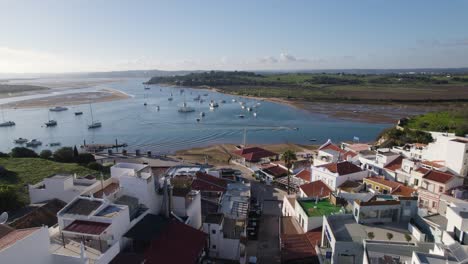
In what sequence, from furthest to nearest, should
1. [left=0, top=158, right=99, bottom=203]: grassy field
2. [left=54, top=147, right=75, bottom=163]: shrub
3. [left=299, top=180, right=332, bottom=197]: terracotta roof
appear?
[left=54, top=147, right=75, bottom=163]: shrub, [left=0, top=158, right=99, bottom=203]: grassy field, [left=299, top=180, right=332, bottom=197]: terracotta roof

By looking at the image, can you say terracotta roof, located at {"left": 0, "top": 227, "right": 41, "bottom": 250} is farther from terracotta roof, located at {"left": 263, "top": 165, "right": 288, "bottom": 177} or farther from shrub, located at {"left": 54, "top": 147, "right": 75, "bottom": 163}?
shrub, located at {"left": 54, "top": 147, "right": 75, "bottom": 163}

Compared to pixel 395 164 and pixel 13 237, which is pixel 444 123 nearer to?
pixel 395 164

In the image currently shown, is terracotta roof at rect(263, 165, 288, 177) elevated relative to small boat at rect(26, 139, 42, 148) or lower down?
elevated

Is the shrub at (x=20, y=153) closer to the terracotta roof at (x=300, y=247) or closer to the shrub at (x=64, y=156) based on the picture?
the shrub at (x=64, y=156)

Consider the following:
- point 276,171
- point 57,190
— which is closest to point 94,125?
point 276,171

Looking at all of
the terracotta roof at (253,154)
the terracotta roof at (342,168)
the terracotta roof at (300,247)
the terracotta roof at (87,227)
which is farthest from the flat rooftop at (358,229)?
the terracotta roof at (253,154)

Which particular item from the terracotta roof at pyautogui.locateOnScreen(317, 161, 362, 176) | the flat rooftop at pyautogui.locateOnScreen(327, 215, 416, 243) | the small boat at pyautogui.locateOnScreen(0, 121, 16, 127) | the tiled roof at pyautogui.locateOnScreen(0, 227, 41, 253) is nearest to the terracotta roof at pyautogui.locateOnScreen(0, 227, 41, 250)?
the tiled roof at pyautogui.locateOnScreen(0, 227, 41, 253)

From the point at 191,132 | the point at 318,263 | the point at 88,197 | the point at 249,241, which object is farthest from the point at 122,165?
the point at 191,132
